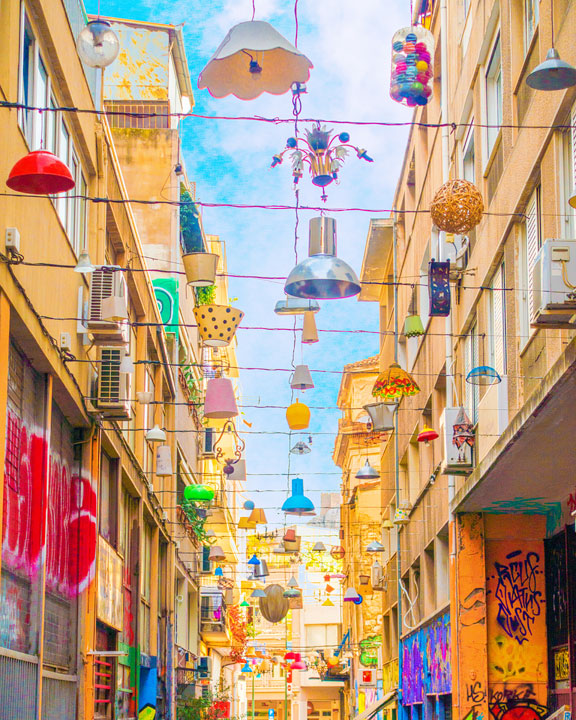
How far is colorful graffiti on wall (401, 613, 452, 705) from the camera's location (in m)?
18.4

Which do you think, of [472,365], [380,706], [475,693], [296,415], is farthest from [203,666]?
[472,365]

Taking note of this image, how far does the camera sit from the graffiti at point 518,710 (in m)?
15.4

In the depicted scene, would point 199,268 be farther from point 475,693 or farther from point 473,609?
point 475,693

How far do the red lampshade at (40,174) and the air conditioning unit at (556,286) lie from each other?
3.91 metres

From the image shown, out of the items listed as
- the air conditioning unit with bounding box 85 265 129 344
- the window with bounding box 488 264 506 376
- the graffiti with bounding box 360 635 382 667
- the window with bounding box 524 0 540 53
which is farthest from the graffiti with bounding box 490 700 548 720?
the graffiti with bounding box 360 635 382 667

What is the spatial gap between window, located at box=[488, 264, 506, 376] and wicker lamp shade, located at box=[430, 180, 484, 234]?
72.0 inches

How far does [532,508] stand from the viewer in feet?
50.6

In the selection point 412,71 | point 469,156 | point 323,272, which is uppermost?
point 469,156

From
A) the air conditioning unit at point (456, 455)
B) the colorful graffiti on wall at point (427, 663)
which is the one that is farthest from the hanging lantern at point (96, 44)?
the colorful graffiti on wall at point (427, 663)

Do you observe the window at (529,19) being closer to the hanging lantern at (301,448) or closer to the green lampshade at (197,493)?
the hanging lantern at (301,448)

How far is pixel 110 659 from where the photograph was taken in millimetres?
17297

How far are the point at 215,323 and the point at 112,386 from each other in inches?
69.9

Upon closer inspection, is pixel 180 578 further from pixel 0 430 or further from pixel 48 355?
pixel 0 430

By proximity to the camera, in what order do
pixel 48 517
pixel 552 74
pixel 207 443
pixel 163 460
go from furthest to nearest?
pixel 207 443 → pixel 163 460 → pixel 48 517 → pixel 552 74
